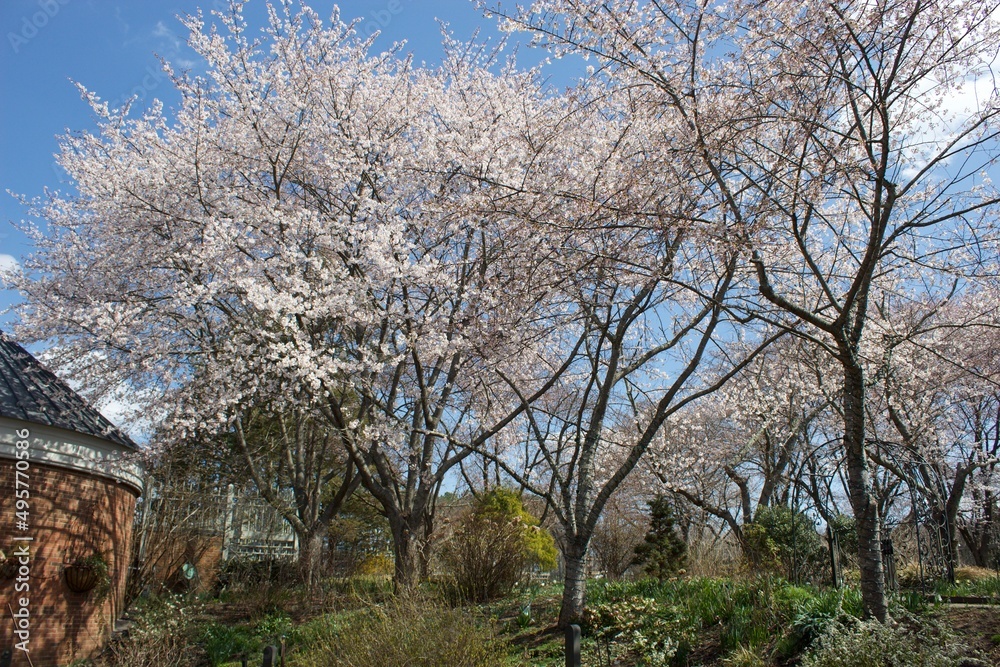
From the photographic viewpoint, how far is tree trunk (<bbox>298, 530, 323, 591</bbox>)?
11656 mm

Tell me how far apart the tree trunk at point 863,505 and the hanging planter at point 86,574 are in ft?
31.7

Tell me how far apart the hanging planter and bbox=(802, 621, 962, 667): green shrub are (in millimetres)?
9190

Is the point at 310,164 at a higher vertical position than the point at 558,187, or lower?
higher

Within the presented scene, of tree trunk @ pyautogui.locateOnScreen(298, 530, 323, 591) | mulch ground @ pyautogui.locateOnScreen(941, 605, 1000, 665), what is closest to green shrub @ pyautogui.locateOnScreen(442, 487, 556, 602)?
tree trunk @ pyautogui.locateOnScreen(298, 530, 323, 591)

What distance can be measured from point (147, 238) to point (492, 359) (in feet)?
20.2

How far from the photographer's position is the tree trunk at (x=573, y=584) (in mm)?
7461

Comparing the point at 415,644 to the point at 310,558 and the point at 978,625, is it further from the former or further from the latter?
the point at 310,558

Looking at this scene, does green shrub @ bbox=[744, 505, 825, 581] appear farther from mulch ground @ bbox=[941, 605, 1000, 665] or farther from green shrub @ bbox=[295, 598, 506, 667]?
green shrub @ bbox=[295, 598, 506, 667]

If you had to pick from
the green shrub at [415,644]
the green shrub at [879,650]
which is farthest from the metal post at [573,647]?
the green shrub at [879,650]

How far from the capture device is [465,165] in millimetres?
9875

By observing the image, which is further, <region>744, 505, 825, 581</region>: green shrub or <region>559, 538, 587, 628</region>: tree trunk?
<region>744, 505, 825, 581</region>: green shrub

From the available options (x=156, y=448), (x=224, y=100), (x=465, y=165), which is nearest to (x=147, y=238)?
(x=224, y=100)

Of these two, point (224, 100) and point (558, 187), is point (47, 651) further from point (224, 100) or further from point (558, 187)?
point (558, 187)

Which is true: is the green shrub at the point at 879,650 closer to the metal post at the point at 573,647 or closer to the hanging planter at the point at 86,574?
the metal post at the point at 573,647
